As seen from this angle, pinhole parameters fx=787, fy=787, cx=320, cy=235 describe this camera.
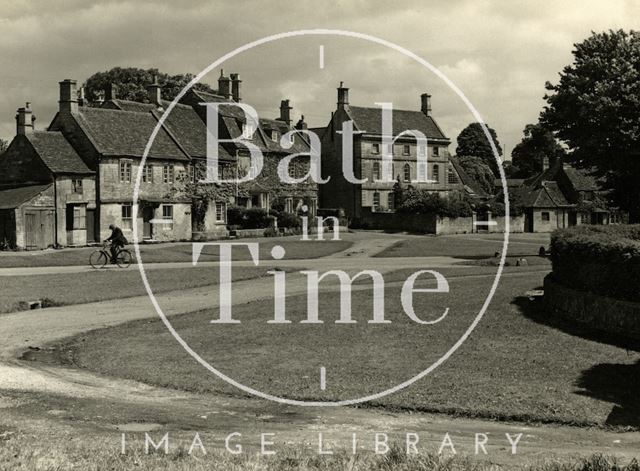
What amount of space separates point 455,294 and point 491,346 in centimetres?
782

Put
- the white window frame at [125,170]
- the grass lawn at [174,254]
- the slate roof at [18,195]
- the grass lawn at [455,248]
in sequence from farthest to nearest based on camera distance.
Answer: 1. the white window frame at [125,170]
2. the slate roof at [18,195]
3. the grass lawn at [455,248]
4. the grass lawn at [174,254]

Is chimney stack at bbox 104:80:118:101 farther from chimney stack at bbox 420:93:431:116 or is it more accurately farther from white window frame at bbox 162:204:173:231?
chimney stack at bbox 420:93:431:116

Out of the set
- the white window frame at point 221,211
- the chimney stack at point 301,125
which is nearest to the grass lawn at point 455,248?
the white window frame at point 221,211

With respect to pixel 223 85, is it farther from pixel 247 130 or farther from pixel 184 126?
pixel 184 126

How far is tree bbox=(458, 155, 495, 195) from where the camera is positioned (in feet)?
363

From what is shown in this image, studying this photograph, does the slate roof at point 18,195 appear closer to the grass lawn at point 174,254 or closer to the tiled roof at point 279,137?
the grass lawn at point 174,254

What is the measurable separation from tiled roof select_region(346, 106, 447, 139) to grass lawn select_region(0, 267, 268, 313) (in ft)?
166

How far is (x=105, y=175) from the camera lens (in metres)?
53.5

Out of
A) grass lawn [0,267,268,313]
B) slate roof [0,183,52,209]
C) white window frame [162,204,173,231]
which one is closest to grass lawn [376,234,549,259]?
grass lawn [0,267,268,313]

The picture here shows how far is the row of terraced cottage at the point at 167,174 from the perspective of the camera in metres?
51.3

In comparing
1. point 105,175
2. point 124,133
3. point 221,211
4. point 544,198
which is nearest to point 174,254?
point 105,175

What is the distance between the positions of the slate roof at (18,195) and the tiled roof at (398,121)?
40.3 m

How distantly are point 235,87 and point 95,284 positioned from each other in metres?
47.2

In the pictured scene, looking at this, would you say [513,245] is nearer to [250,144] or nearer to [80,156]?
[250,144]
